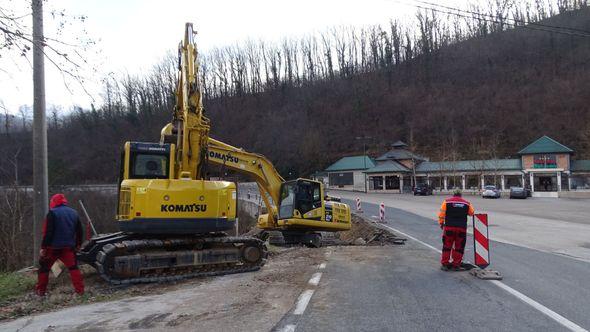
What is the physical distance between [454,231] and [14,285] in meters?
9.12

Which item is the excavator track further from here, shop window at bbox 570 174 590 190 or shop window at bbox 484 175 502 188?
shop window at bbox 484 175 502 188

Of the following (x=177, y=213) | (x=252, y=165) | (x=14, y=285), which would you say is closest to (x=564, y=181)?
(x=252, y=165)

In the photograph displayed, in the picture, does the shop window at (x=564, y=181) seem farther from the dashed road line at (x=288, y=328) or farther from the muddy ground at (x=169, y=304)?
the dashed road line at (x=288, y=328)

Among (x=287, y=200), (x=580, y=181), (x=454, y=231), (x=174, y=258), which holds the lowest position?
(x=174, y=258)

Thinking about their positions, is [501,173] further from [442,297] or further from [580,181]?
[442,297]

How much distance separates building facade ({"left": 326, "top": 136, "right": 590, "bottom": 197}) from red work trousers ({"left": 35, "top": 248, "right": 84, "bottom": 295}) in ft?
209

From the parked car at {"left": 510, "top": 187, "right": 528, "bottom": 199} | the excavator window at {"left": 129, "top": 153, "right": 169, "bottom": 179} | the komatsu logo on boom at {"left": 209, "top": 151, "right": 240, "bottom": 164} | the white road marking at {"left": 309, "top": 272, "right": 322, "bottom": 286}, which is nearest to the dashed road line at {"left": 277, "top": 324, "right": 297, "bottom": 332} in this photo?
the white road marking at {"left": 309, "top": 272, "right": 322, "bottom": 286}

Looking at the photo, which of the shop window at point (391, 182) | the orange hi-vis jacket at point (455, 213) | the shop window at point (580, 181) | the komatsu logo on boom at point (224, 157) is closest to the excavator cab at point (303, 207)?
the komatsu logo on boom at point (224, 157)

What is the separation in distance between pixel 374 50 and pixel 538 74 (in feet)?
132

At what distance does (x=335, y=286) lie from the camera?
8969mm

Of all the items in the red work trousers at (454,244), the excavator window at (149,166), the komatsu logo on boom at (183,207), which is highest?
the excavator window at (149,166)

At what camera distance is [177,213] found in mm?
10992

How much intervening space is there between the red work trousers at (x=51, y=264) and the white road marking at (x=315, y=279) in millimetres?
4325

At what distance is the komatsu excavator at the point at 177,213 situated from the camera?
10586 mm
